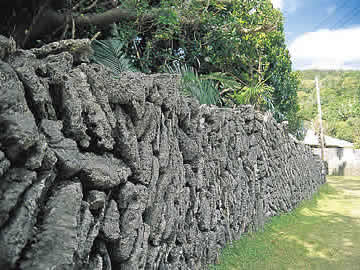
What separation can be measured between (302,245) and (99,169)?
454 cm

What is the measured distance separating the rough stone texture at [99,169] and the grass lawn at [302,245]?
578 millimetres

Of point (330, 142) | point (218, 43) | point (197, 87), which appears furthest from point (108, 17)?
point (330, 142)

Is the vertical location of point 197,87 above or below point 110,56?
below

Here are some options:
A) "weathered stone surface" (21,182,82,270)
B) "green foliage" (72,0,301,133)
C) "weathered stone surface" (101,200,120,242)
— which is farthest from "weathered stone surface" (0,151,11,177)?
"green foliage" (72,0,301,133)

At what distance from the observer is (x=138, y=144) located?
2.36 m

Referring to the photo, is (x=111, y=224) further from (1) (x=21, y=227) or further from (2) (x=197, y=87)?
(2) (x=197, y=87)

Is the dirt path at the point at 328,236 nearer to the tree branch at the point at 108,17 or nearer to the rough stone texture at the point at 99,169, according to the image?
the rough stone texture at the point at 99,169

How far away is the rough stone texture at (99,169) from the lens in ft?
4.19

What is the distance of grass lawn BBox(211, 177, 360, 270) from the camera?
4.34m

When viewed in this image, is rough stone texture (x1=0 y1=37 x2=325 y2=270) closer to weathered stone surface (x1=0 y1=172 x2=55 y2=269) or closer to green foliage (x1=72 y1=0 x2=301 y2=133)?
weathered stone surface (x1=0 y1=172 x2=55 y2=269)

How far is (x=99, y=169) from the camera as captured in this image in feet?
5.83

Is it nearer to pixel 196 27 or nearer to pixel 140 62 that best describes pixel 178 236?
pixel 140 62

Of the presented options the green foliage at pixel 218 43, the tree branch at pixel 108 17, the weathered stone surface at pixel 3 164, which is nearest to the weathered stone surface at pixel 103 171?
the weathered stone surface at pixel 3 164

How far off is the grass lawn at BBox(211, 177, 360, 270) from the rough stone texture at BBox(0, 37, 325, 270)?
1.90 ft
